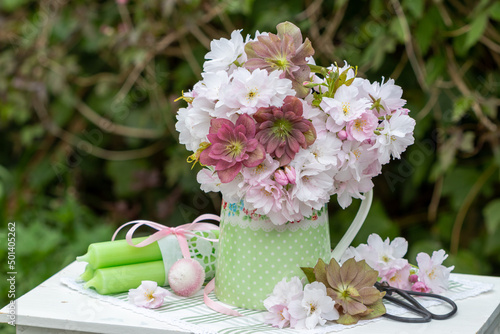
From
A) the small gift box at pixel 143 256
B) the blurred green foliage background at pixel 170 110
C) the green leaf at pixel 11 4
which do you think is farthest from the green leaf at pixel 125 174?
the small gift box at pixel 143 256

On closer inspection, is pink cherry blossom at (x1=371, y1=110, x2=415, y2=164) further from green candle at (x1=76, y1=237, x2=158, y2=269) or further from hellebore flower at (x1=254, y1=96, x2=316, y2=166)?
green candle at (x1=76, y1=237, x2=158, y2=269)

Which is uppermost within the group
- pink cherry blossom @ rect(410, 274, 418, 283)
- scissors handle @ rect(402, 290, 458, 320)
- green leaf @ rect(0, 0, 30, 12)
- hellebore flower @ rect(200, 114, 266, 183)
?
green leaf @ rect(0, 0, 30, 12)

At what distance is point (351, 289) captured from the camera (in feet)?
2.89

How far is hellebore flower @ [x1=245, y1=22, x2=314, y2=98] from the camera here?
2.86ft

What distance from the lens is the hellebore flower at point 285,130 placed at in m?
0.85

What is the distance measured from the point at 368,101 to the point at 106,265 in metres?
0.47

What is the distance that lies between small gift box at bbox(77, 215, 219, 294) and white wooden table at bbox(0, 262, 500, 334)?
40 millimetres

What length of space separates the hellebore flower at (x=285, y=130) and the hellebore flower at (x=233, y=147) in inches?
0.6

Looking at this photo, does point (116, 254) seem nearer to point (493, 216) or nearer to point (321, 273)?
point (321, 273)

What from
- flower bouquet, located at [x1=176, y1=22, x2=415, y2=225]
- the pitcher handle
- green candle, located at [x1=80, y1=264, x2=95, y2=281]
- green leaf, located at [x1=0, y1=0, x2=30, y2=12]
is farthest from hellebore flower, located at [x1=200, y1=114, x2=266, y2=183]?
green leaf, located at [x1=0, y1=0, x2=30, y2=12]

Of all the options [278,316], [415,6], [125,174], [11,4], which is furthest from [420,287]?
[11,4]

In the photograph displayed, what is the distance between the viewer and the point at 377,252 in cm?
100

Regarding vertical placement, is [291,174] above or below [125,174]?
above

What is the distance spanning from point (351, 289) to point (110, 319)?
0.34 meters
